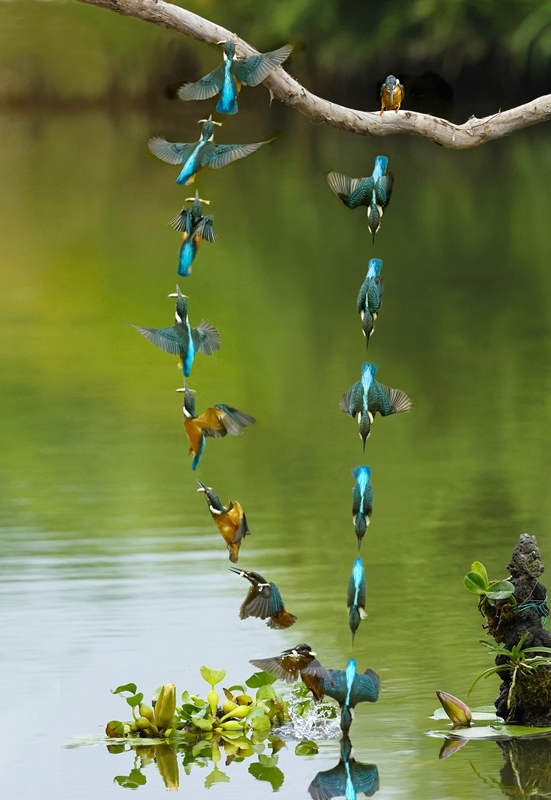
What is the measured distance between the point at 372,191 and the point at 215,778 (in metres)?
1.91

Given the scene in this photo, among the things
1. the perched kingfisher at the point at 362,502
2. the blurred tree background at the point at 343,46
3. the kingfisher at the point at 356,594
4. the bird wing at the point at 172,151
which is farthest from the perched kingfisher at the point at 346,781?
the blurred tree background at the point at 343,46

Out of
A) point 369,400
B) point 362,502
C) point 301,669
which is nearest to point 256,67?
point 369,400

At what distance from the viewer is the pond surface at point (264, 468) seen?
195 inches

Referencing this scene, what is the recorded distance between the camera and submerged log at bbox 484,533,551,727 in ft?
14.2

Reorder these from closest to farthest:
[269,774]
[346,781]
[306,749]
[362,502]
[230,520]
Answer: [362,502] → [230,520] → [346,781] → [269,774] → [306,749]

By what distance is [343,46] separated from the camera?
32.6m

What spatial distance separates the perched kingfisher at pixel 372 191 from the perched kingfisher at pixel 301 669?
130 cm

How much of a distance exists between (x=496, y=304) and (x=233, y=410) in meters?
11.3

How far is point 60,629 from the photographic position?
5852mm

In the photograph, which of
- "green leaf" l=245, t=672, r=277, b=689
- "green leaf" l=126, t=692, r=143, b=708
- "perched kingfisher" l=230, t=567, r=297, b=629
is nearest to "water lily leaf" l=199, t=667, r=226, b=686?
"green leaf" l=245, t=672, r=277, b=689

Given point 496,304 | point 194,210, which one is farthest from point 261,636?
point 496,304

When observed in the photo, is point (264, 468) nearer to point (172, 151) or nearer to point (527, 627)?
point (527, 627)

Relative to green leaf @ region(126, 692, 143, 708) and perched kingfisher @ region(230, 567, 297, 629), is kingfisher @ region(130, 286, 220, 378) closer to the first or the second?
perched kingfisher @ region(230, 567, 297, 629)

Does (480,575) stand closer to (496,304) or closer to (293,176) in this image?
(496,304)
